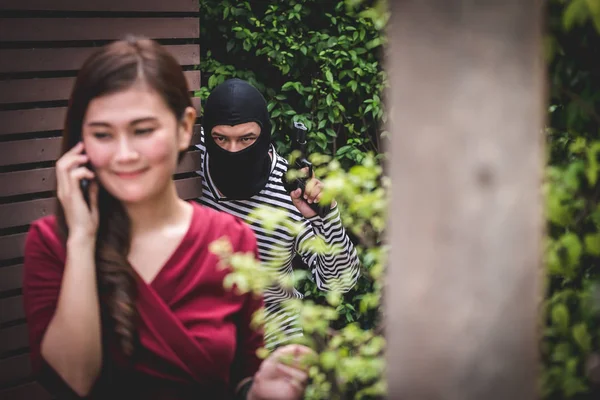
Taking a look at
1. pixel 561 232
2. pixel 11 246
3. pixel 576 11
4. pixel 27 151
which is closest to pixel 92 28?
pixel 27 151

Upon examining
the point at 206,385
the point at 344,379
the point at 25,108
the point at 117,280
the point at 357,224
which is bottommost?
the point at 206,385

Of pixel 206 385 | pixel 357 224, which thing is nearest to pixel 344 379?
pixel 357 224

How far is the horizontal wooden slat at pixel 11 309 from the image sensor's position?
342 cm

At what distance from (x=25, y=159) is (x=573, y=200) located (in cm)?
250

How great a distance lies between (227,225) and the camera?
243cm

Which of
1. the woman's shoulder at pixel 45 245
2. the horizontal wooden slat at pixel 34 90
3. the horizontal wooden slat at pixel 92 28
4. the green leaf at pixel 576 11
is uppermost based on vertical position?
the horizontal wooden slat at pixel 92 28

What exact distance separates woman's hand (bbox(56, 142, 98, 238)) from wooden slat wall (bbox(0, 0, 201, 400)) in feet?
4.27

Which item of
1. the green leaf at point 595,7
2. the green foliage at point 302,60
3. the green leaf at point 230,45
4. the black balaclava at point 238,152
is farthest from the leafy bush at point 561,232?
the black balaclava at point 238,152

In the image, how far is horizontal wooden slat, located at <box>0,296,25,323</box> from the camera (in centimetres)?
342

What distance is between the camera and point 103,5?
3.63 m

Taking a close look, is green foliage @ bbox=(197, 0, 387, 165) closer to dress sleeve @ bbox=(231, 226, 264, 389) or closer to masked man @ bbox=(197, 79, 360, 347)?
masked man @ bbox=(197, 79, 360, 347)

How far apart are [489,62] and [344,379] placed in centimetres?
88

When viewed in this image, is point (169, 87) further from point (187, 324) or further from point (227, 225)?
point (187, 324)

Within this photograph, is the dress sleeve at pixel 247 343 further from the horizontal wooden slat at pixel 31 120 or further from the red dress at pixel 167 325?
the horizontal wooden slat at pixel 31 120
